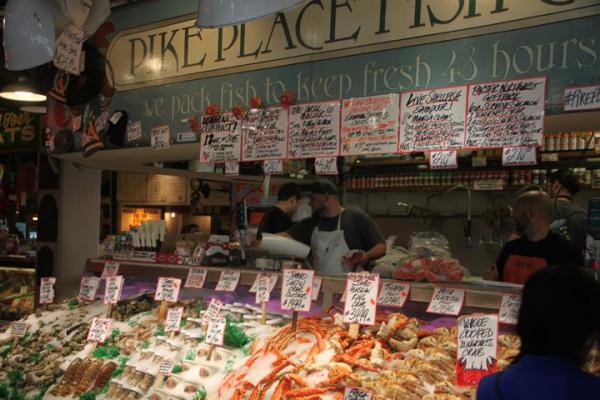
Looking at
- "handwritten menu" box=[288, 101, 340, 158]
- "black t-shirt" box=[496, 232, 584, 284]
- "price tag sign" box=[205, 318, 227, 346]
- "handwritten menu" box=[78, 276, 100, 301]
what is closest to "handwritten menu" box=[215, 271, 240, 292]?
"price tag sign" box=[205, 318, 227, 346]

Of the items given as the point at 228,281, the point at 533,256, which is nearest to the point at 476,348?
the point at 228,281

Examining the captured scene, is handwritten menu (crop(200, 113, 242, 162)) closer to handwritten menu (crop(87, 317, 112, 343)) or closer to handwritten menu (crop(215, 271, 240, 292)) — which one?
handwritten menu (crop(215, 271, 240, 292))

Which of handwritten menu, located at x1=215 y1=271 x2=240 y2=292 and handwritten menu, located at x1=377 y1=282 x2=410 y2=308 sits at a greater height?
handwritten menu, located at x1=377 y1=282 x2=410 y2=308

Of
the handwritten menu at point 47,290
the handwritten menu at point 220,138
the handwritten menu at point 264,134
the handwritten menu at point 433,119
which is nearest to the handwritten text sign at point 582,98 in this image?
the handwritten menu at point 433,119

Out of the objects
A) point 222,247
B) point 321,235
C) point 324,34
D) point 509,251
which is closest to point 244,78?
point 324,34

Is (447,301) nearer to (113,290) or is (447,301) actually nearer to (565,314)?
(565,314)

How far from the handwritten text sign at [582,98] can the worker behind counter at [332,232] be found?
2138 mm

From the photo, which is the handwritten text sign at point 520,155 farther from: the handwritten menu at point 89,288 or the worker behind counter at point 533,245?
the handwritten menu at point 89,288

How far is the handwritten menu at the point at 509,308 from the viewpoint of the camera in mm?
2613

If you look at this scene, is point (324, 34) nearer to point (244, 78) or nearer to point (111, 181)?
point (244, 78)

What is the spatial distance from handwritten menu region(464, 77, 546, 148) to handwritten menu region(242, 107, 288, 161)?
119 centimetres

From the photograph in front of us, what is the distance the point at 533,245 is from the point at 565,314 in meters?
2.67

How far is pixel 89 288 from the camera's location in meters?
4.34

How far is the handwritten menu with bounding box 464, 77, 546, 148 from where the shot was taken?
270 centimetres
